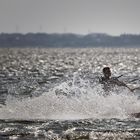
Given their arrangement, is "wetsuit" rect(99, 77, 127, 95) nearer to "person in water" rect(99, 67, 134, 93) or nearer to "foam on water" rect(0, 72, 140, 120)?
"person in water" rect(99, 67, 134, 93)

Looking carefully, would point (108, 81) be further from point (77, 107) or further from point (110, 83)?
point (77, 107)

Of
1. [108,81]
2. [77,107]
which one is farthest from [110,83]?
[77,107]

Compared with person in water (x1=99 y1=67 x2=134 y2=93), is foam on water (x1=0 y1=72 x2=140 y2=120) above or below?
below

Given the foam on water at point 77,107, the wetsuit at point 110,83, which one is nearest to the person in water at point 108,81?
the wetsuit at point 110,83

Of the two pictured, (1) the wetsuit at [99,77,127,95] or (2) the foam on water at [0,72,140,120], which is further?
(1) the wetsuit at [99,77,127,95]

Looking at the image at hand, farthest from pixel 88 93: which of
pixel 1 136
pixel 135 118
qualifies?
pixel 1 136

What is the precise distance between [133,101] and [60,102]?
4.78 m

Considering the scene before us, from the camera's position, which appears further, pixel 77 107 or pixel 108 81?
pixel 77 107

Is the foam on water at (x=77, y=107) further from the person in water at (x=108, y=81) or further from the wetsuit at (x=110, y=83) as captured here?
the person in water at (x=108, y=81)

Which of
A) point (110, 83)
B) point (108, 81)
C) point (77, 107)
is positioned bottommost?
point (77, 107)

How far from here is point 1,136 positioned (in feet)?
68.4

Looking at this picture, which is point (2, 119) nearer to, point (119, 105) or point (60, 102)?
point (60, 102)

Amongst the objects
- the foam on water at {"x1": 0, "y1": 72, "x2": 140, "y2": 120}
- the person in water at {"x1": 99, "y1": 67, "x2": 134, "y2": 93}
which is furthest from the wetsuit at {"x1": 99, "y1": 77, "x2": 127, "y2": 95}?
the foam on water at {"x1": 0, "y1": 72, "x2": 140, "y2": 120}

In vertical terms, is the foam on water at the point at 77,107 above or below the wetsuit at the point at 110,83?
below
